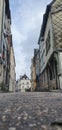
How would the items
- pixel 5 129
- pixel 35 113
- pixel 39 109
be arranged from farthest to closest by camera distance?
pixel 39 109 → pixel 35 113 → pixel 5 129

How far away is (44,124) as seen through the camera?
330 cm

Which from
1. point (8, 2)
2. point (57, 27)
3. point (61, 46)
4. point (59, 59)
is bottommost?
point (59, 59)

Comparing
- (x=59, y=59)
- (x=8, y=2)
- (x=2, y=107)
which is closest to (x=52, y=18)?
(x=59, y=59)

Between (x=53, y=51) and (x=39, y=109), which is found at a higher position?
(x=53, y=51)

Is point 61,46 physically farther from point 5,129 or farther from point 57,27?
point 5,129

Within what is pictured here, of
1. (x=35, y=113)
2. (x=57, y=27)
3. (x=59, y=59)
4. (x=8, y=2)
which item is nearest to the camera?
(x=35, y=113)

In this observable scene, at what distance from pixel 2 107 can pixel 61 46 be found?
11584mm

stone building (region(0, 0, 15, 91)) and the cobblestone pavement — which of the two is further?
stone building (region(0, 0, 15, 91))

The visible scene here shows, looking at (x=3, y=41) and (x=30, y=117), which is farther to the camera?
(x=3, y=41)

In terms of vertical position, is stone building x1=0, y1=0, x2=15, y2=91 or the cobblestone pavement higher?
stone building x1=0, y1=0, x2=15, y2=91

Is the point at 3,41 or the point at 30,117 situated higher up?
the point at 3,41

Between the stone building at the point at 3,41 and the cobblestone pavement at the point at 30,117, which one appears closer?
the cobblestone pavement at the point at 30,117

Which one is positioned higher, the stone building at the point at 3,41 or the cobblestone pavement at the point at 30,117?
the stone building at the point at 3,41

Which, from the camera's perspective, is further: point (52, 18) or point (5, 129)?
point (52, 18)
